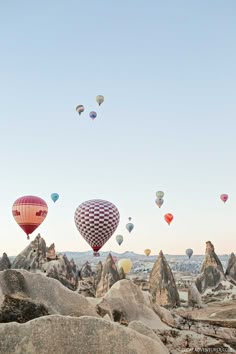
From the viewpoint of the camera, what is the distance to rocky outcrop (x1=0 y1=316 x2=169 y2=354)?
5926mm

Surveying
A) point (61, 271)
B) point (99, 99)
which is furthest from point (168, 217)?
point (61, 271)

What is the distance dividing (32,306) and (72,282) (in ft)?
78.8

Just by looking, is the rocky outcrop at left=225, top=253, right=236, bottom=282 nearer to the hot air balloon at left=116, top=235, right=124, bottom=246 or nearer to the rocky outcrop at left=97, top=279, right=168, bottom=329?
the rocky outcrop at left=97, top=279, right=168, bottom=329

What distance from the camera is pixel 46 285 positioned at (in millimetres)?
10500

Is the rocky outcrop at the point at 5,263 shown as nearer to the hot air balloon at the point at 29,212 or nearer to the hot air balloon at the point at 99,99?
the hot air balloon at the point at 29,212

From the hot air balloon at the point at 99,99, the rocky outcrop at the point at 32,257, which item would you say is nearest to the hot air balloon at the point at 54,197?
the rocky outcrop at the point at 32,257

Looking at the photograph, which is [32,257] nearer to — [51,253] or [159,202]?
[51,253]

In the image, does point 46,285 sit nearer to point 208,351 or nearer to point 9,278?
point 9,278

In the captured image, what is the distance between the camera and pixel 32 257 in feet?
105

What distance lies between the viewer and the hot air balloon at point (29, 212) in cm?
2978

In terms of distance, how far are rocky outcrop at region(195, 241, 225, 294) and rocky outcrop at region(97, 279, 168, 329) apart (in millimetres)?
17623

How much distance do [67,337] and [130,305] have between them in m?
9.29

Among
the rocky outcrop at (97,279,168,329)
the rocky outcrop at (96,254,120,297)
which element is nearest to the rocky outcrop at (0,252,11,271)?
the rocky outcrop at (96,254,120,297)

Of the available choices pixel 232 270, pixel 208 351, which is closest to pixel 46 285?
pixel 208 351
